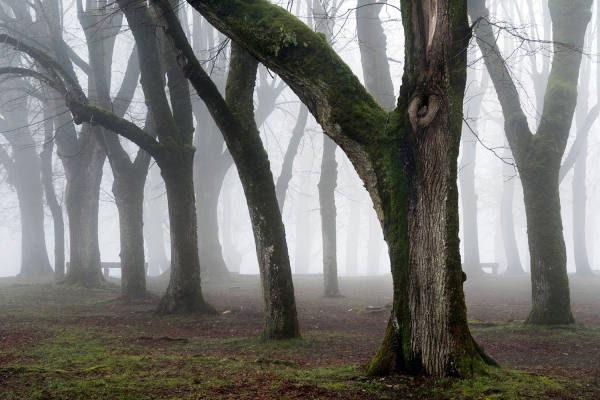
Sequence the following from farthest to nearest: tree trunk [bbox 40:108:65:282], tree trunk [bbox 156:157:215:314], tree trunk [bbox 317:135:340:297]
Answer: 1. tree trunk [bbox 40:108:65:282]
2. tree trunk [bbox 317:135:340:297]
3. tree trunk [bbox 156:157:215:314]

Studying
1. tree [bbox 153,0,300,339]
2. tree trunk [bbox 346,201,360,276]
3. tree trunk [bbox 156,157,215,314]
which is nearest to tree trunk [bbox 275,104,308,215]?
tree trunk [bbox 156,157,215,314]

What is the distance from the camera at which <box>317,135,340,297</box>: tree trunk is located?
1533cm

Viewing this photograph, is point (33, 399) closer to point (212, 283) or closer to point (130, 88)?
point (130, 88)

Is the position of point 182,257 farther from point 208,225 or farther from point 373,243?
point 373,243

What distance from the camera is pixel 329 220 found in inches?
623

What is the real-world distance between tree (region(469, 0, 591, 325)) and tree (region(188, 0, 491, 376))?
358 centimetres

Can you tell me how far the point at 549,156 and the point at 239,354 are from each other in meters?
6.07

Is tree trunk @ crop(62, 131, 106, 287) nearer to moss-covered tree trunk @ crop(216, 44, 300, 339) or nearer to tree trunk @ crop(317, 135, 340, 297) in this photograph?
tree trunk @ crop(317, 135, 340, 297)

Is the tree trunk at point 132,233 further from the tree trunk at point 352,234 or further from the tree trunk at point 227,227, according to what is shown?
the tree trunk at point 352,234

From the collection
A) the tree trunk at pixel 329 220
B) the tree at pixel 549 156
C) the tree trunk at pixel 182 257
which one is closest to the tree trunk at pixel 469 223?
the tree trunk at pixel 329 220

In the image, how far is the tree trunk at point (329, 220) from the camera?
15.3m

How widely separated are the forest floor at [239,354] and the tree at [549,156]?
2.02 feet

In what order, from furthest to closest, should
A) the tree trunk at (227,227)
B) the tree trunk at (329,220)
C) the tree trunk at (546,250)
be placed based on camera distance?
the tree trunk at (227,227) → the tree trunk at (329,220) → the tree trunk at (546,250)

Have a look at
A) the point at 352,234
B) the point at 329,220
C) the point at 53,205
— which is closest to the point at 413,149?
the point at 329,220
